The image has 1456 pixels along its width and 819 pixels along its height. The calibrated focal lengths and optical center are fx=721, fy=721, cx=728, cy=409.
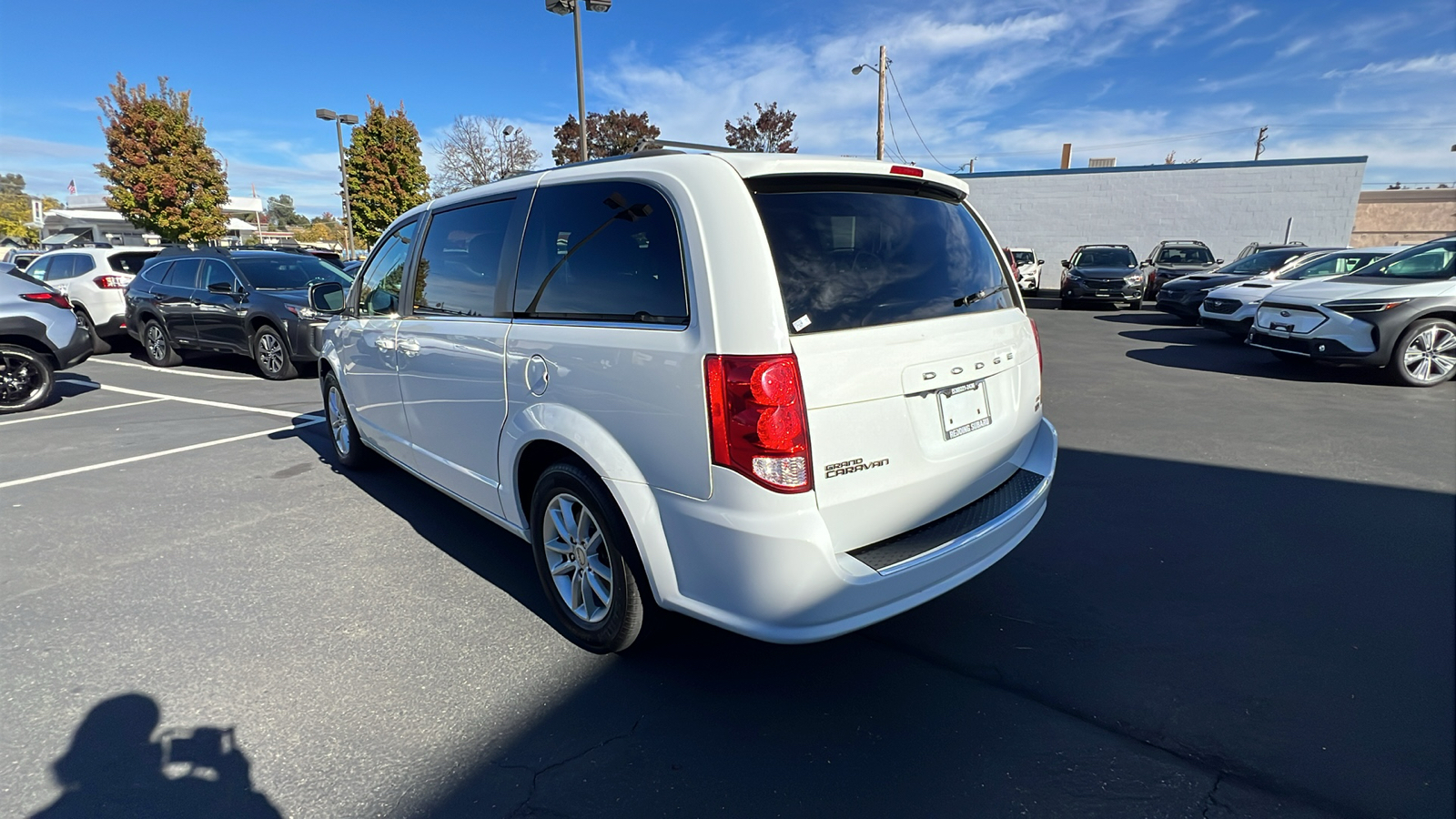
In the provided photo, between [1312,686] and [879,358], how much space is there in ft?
6.76

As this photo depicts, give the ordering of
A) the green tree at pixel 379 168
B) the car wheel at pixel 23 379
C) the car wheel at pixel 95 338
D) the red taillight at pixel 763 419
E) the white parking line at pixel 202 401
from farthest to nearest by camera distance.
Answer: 1. the green tree at pixel 379 168
2. the car wheel at pixel 95 338
3. the car wheel at pixel 23 379
4. the white parking line at pixel 202 401
5. the red taillight at pixel 763 419

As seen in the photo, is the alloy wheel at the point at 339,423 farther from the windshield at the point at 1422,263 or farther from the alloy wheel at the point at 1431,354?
the windshield at the point at 1422,263

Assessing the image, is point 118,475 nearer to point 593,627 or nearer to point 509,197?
point 509,197

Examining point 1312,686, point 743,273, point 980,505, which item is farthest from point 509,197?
point 1312,686

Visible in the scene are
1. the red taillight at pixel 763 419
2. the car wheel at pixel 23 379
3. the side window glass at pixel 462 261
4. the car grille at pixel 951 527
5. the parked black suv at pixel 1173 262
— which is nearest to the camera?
the red taillight at pixel 763 419

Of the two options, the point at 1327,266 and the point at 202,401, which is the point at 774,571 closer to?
the point at 202,401

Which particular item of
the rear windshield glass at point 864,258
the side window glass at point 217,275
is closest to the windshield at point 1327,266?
the rear windshield glass at point 864,258

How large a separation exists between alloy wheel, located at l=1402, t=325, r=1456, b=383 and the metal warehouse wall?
655 inches

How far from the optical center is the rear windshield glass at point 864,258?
2338 millimetres

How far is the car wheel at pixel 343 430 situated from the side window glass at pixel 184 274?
20.9 feet

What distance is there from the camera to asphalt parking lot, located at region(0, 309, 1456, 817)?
7.36 ft

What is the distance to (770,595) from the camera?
225 cm

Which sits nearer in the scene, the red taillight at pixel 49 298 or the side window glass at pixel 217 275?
the red taillight at pixel 49 298

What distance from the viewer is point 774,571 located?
2.22 m
